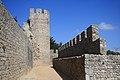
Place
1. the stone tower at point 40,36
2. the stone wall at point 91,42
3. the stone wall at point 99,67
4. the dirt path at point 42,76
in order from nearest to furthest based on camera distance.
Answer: the stone wall at point 99,67 < the stone wall at point 91,42 < the dirt path at point 42,76 < the stone tower at point 40,36

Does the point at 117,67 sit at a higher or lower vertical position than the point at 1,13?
lower

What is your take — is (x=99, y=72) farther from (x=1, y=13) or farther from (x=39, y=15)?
(x=39, y=15)

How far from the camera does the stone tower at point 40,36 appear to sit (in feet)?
83.8

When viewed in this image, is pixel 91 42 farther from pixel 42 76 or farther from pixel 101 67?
pixel 42 76

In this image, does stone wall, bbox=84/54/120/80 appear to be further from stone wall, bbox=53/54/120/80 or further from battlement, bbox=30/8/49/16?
battlement, bbox=30/8/49/16

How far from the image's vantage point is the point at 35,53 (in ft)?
83.5

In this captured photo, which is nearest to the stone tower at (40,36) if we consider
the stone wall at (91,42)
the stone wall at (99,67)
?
the stone wall at (91,42)

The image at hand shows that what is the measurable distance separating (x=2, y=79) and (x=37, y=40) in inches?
786

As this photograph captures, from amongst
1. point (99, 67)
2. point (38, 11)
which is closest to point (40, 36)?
point (38, 11)

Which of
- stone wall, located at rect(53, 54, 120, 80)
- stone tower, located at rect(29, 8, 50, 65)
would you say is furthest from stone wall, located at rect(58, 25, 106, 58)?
stone tower, located at rect(29, 8, 50, 65)

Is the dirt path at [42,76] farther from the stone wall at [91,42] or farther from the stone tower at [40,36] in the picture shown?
the stone tower at [40,36]

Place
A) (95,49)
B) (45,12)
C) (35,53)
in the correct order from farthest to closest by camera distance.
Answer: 1. (45,12)
2. (35,53)
3. (95,49)

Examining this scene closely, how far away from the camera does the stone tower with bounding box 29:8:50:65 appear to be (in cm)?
2555

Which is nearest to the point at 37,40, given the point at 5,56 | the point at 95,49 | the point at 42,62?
the point at 42,62
